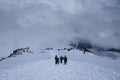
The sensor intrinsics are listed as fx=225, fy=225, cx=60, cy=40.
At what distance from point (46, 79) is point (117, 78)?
8020mm

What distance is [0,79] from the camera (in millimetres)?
24406

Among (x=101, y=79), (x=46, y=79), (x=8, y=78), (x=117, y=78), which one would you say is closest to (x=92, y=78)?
(x=101, y=79)

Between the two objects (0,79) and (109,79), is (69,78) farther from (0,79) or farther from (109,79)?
(0,79)

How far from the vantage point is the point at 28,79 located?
2483 centimetres

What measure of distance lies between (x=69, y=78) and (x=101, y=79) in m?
3.57

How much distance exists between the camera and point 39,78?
84.7 feet

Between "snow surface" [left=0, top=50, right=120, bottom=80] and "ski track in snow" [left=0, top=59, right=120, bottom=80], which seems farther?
"snow surface" [left=0, top=50, right=120, bottom=80]

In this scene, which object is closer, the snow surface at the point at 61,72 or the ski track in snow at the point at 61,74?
the ski track in snow at the point at 61,74

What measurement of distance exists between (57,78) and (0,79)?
626 centimetres

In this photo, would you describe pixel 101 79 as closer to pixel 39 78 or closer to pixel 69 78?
pixel 69 78

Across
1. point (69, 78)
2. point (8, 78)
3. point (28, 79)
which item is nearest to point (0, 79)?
point (8, 78)

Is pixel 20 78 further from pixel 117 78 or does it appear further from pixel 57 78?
pixel 117 78

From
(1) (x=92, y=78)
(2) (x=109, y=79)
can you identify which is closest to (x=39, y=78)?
(1) (x=92, y=78)

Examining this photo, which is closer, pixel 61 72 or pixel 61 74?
pixel 61 74
